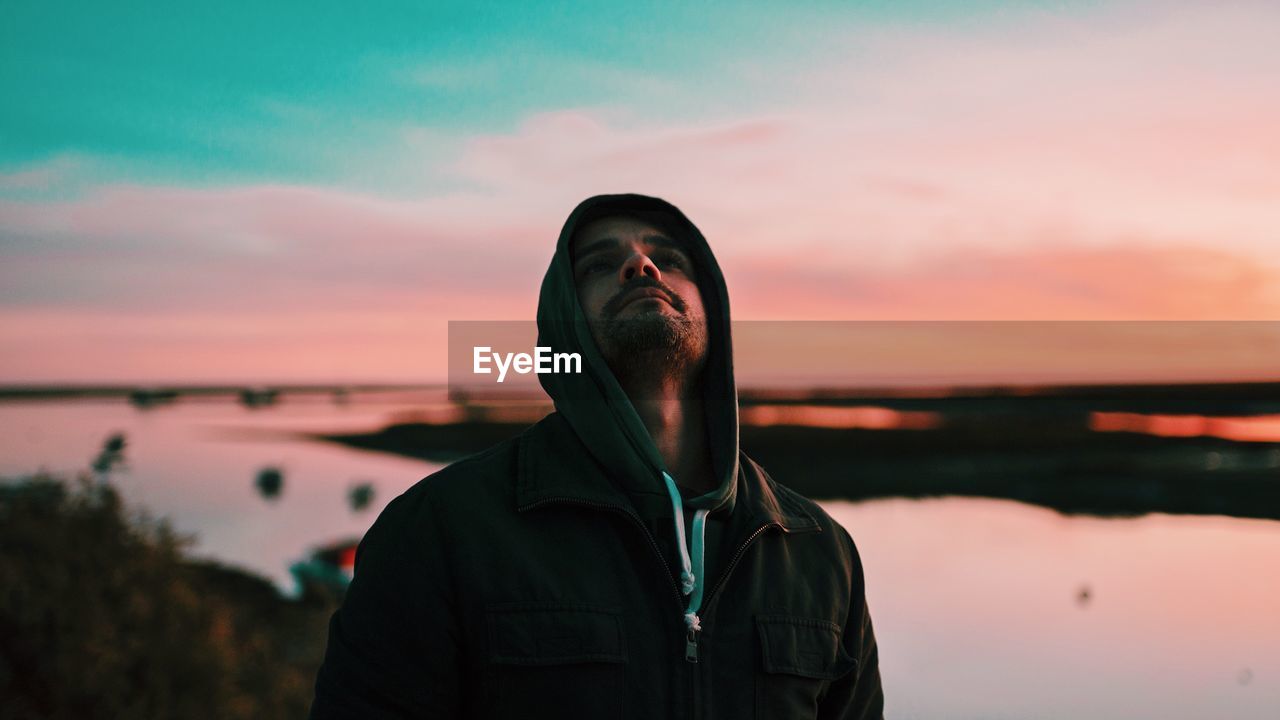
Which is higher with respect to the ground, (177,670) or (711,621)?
(711,621)

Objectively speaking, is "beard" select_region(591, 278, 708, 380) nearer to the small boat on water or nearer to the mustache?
the mustache

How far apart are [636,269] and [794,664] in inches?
66.6

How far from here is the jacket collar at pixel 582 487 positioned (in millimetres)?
3377

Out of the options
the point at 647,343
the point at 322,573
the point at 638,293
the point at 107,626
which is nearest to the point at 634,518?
the point at 647,343

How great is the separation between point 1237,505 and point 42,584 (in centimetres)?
5185

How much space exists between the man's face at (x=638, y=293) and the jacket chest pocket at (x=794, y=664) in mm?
1145

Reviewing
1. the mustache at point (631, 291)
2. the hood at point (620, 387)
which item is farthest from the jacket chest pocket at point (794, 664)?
the mustache at point (631, 291)

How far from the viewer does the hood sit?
3.54 m

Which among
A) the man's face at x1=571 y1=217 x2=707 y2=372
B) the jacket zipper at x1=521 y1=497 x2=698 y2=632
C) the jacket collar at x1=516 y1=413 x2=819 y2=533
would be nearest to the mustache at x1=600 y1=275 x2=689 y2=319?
the man's face at x1=571 y1=217 x2=707 y2=372

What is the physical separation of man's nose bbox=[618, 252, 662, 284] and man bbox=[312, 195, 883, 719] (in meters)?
0.01

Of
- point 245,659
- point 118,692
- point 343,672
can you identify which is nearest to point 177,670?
point 118,692

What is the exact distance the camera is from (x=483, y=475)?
347 centimetres

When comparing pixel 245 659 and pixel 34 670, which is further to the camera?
pixel 245 659

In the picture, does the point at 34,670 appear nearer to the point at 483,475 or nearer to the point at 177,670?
the point at 177,670
